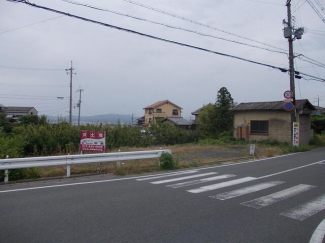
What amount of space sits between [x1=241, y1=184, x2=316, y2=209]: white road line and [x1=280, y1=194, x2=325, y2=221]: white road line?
575 mm

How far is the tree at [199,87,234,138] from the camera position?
30.0 metres

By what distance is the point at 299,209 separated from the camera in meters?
5.92

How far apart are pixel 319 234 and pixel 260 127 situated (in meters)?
21.8

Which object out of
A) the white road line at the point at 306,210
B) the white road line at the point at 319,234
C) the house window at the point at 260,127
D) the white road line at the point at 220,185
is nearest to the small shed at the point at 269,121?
the house window at the point at 260,127

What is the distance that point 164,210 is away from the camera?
18.7 ft

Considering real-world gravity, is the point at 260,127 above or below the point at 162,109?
below

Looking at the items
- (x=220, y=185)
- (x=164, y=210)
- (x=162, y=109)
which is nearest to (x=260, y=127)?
(x=220, y=185)

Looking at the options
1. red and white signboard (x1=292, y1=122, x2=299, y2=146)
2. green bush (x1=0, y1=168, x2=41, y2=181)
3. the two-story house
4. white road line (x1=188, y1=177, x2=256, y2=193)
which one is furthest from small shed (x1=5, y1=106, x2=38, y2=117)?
white road line (x1=188, y1=177, x2=256, y2=193)

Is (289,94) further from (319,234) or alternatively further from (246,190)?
(319,234)

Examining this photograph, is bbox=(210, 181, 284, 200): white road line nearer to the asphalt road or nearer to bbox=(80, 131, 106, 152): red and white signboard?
the asphalt road

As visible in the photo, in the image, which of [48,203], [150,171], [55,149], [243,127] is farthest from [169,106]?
[48,203]

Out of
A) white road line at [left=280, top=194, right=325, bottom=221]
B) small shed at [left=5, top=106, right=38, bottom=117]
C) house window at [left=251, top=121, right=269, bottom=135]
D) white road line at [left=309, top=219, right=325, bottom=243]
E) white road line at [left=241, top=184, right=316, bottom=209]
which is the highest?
small shed at [left=5, top=106, right=38, bottom=117]

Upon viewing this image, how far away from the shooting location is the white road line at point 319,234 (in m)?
4.39

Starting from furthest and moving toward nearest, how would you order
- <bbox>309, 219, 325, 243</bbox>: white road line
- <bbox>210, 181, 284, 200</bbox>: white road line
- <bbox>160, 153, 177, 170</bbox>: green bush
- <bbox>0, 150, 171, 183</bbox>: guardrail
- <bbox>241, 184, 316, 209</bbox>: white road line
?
<bbox>160, 153, 177, 170</bbox>: green bush < <bbox>0, 150, 171, 183</bbox>: guardrail < <bbox>210, 181, 284, 200</bbox>: white road line < <bbox>241, 184, 316, 209</bbox>: white road line < <bbox>309, 219, 325, 243</bbox>: white road line
